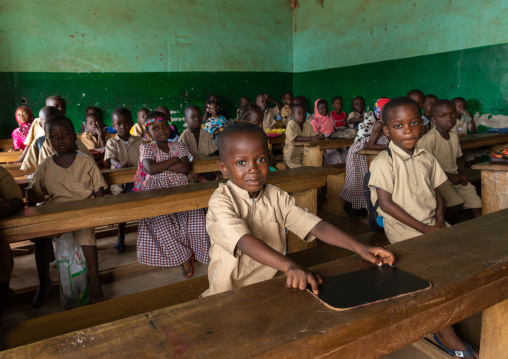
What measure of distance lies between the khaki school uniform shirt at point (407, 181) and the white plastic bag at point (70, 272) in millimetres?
1827

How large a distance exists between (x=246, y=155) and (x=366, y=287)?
62cm

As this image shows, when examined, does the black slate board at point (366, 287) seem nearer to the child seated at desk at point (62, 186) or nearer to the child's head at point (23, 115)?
the child seated at desk at point (62, 186)

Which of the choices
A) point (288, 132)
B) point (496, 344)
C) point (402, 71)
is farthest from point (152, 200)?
point (402, 71)

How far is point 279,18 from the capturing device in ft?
32.1

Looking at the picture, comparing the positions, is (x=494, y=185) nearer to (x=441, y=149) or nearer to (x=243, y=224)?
(x=441, y=149)

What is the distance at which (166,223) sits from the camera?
9.52 feet

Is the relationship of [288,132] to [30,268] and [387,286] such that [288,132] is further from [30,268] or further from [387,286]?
[387,286]

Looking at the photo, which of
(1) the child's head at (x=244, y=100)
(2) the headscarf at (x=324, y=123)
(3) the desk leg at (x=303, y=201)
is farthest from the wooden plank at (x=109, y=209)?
(1) the child's head at (x=244, y=100)

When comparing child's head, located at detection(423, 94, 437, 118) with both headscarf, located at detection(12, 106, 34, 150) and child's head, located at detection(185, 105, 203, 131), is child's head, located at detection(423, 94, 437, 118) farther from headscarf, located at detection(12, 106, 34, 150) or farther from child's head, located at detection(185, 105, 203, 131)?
headscarf, located at detection(12, 106, 34, 150)

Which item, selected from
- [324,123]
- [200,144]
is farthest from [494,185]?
[324,123]

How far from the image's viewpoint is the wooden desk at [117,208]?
1.75 m

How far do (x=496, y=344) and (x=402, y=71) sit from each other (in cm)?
686

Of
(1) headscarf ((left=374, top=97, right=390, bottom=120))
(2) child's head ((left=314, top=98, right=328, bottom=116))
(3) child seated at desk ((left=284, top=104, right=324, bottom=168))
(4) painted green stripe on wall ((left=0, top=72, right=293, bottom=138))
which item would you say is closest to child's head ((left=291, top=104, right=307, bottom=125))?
(3) child seated at desk ((left=284, top=104, right=324, bottom=168))

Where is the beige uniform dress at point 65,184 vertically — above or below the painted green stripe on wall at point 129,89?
below
